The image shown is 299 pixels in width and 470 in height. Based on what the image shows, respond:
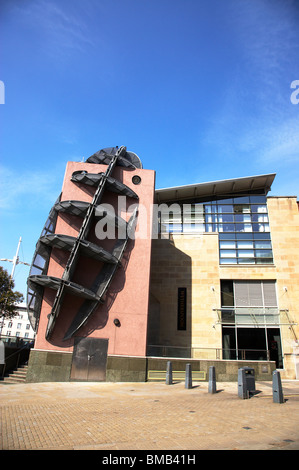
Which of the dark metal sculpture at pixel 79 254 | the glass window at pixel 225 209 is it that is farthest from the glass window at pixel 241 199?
the dark metal sculpture at pixel 79 254

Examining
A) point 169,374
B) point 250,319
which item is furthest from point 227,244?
point 169,374

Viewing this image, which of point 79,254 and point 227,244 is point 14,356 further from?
point 227,244

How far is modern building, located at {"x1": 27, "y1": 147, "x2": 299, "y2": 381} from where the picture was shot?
60.7ft

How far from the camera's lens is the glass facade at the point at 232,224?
26891 mm

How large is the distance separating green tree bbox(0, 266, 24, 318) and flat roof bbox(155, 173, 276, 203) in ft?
63.2

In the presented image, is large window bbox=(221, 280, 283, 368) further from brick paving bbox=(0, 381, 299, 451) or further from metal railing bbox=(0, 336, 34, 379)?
metal railing bbox=(0, 336, 34, 379)

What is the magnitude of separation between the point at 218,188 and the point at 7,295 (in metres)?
24.9

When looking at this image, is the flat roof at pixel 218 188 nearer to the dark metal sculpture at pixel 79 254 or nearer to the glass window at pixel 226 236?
the glass window at pixel 226 236

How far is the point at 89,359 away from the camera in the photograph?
1833cm

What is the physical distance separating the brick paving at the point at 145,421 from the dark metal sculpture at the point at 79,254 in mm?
5277

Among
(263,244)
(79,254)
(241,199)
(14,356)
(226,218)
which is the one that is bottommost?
(14,356)

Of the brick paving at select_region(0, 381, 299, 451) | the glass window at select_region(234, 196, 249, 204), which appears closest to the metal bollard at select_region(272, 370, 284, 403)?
the brick paving at select_region(0, 381, 299, 451)

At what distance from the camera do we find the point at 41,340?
60.2 ft
